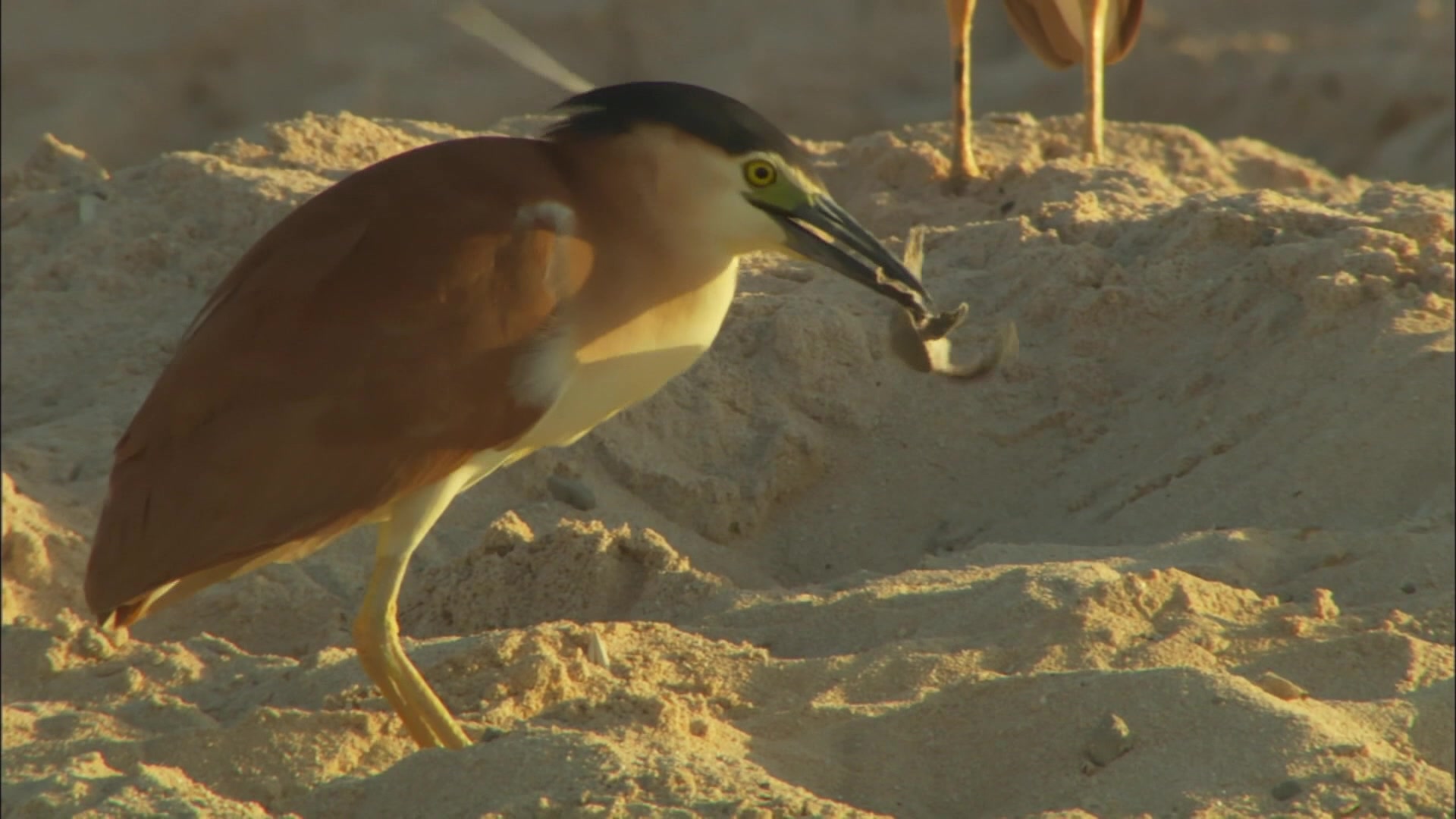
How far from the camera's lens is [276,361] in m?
3.70

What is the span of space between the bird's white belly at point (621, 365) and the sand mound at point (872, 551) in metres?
0.57

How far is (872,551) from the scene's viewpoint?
5.44 meters

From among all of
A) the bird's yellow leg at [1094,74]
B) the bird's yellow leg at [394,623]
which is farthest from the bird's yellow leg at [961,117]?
the bird's yellow leg at [394,623]

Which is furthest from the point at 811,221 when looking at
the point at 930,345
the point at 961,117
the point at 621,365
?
the point at 961,117

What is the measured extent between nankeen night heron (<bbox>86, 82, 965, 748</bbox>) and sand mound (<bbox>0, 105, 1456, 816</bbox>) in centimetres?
43

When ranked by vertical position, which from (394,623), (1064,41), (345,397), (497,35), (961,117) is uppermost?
(497,35)

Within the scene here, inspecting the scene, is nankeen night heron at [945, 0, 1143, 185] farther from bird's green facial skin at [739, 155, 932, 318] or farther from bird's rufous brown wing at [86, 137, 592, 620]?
bird's rufous brown wing at [86, 137, 592, 620]

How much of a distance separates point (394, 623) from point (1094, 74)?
5.02 meters

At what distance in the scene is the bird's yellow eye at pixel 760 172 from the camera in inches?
147

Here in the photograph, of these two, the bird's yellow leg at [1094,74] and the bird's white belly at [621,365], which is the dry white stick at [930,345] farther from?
the bird's yellow leg at [1094,74]

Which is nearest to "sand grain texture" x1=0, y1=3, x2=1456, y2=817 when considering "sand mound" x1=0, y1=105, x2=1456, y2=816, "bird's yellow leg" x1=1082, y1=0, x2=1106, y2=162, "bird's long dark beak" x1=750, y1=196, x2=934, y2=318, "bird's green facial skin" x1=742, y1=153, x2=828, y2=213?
"sand mound" x1=0, y1=105, x2=1456, y2=816

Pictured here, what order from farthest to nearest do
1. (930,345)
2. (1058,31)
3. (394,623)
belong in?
(1058,31), (930,345), (394,623)

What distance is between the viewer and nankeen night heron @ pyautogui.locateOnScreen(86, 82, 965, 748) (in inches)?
144

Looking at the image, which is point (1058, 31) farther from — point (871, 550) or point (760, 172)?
point (760, 172)
